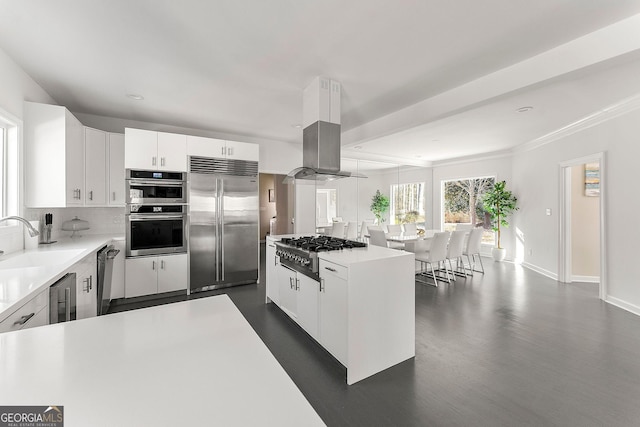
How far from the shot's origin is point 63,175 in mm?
2877

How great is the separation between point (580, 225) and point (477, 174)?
263 cm

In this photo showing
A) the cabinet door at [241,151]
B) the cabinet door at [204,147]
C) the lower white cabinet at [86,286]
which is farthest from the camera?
the cabinet door at [241,151]

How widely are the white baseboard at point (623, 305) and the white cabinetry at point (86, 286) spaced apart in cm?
596

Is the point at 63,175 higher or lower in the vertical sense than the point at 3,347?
higher

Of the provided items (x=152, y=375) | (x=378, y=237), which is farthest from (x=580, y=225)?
(x=152, y=375)

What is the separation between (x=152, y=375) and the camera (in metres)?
0.67

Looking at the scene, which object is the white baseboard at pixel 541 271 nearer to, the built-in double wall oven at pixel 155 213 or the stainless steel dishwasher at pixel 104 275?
the built-in double wall oven at pixel 155 213

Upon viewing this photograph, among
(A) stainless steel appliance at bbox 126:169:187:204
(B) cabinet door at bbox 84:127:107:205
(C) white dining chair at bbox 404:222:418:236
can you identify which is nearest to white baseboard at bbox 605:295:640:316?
(C) white dining chair at bbox 404:222:418:236

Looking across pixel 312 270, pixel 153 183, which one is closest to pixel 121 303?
pixel 153 183

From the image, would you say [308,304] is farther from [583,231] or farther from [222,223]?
[583,231]

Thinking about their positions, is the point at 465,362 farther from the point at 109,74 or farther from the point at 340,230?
the point at 109,74

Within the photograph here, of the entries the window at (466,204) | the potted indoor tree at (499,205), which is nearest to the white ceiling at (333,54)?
the potted indoor tree at (499,205)

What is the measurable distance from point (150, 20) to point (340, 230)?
4486 mm

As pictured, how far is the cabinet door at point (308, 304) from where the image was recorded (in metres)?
2.49
